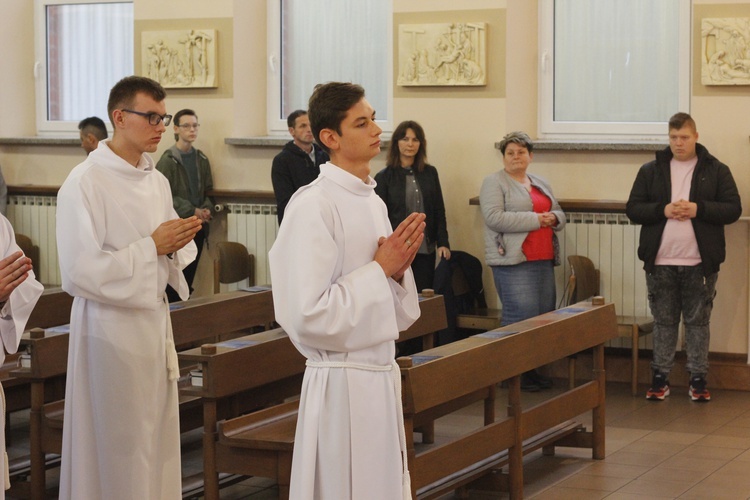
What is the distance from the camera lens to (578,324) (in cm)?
574

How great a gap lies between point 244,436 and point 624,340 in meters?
3.96

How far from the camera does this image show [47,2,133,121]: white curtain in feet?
32.2

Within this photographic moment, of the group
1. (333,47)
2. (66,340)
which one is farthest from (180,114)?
(66,340)

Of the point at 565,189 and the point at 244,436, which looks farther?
the point at 565,189

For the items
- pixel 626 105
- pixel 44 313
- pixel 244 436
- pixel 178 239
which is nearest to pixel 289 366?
pixel 244 436

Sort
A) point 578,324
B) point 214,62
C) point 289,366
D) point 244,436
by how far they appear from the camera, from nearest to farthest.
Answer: point 244,436 → point 289,366 → point 578,324 → point 214,62

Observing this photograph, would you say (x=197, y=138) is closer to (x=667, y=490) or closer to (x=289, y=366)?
(x=289, y=366)

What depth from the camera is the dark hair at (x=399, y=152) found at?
25.3 feet

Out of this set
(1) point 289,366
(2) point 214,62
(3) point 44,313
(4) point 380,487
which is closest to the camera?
(4) point 380,487

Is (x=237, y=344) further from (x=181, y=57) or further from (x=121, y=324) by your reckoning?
(x=181, y=57)

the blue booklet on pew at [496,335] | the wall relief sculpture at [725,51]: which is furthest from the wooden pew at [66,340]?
the wall relief sculpture at [725,51]

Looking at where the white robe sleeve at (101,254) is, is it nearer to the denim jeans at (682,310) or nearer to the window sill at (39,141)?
the denim jeans at (682,310)

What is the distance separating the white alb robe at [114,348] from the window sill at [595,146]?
4.18m

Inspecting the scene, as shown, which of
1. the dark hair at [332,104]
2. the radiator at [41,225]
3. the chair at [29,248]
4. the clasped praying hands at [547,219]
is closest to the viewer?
the dark hair at [332,104]
